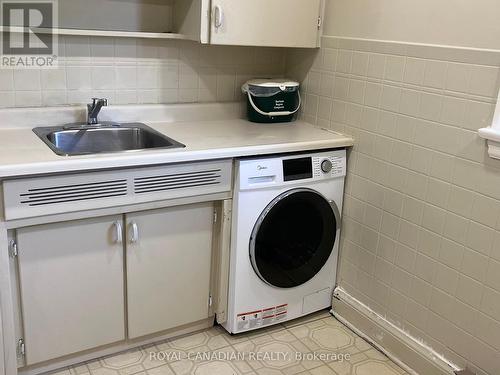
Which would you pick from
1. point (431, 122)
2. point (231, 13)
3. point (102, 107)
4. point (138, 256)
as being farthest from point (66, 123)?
point (431, 122)

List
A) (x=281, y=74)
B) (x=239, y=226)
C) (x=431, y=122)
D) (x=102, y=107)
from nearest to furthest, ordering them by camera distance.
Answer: (x=431, y=122) < (x=239, y=226) < (x=102, y=107) < (x=281, y=74)

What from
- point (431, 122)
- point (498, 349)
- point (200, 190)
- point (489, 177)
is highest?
point (431, 122)

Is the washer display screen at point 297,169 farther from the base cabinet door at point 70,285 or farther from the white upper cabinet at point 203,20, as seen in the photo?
the base cabinet door at point 70,285

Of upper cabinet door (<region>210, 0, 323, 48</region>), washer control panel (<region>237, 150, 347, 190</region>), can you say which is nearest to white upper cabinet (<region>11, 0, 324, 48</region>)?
upper cabinet door (<region>210, 0, 323, 48</region>)

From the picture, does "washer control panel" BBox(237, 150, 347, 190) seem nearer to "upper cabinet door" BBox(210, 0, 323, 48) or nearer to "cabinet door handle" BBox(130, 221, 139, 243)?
"cabinet door handle" BBox(130, 221, 139, 243)

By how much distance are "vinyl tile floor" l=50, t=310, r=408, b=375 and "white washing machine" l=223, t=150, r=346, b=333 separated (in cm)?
8

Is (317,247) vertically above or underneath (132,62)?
underneath

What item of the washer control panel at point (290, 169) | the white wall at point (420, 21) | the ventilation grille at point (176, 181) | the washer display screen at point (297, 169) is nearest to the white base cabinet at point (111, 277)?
the ventilation grille at point (176, 181)

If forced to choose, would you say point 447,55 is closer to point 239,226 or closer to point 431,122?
point 431,122

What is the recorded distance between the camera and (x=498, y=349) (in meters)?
1.95

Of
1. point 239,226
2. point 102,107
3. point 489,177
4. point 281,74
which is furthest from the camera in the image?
point 281,74

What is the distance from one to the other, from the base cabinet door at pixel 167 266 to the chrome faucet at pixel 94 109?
0.55 meters

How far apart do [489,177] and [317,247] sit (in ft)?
2.94

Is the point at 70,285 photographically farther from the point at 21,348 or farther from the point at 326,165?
the point at 326,165
